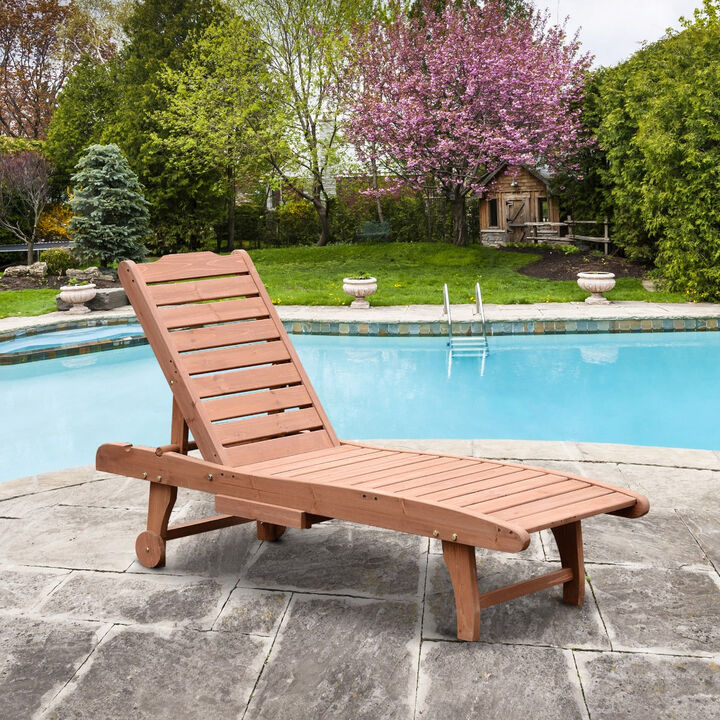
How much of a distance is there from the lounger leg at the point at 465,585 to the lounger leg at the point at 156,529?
4.04ft

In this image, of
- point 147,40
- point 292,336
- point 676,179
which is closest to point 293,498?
point 292,336

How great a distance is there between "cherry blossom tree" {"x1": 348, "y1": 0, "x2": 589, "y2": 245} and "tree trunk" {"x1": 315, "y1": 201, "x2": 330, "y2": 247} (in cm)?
338

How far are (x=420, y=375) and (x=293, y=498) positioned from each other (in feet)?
19.6

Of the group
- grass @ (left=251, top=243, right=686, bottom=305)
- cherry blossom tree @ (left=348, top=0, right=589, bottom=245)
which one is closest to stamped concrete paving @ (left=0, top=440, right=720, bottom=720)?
grass @ (left=251, top=243, right=686, bottom=305)

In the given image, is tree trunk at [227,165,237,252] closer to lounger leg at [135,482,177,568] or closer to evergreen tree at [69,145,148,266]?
evergreen tree at [69,145,148,266]

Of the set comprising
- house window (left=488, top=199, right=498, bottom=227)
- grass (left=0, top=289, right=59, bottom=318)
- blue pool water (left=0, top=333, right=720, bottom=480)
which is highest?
house window (left=488, top=199, right=498, bottom=227)

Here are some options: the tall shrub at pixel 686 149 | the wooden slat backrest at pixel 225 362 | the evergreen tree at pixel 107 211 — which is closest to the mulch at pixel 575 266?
the tall shrub at pixel 686 149

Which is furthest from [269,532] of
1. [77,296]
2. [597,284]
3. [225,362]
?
[77,296]

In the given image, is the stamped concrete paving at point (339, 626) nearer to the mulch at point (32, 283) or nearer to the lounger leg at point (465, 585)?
the lounger leg at point (465, 585)

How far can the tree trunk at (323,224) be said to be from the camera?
20.9 meters

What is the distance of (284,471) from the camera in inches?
123

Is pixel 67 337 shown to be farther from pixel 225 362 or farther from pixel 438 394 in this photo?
pixel 225 362

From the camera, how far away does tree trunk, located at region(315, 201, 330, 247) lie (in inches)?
821

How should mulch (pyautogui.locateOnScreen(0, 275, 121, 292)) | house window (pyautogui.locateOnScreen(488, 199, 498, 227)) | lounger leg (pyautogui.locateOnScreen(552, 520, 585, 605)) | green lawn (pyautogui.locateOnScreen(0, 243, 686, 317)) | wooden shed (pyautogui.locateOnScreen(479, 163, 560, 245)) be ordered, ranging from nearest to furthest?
lounger leg (pyautogui.locateOnScreen(552, 520, 585, 605)) → green lawn (pyautogui.locateOnScreen(0, 243, 686, 317)) → mulch (pyautogui.locateOnScreen(0, 275, 121, 292)) → wooden shed (pyautogui.locateOnScreen(479, 163, 560, 245)) → house window (pyautogui.locateOnScreen(488, 199, 498, 227))
